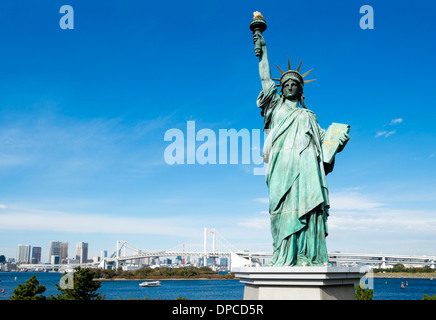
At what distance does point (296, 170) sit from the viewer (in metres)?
7.80

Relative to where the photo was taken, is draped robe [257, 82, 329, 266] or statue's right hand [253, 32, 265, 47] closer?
draped robe [257, 82, 329, 266]

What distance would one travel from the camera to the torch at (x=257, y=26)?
9008 mm

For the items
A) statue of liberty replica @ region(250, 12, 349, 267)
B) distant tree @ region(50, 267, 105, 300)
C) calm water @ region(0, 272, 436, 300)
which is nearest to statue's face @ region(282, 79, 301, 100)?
statue of liberty replica @ region(250, 12, 349, 267)

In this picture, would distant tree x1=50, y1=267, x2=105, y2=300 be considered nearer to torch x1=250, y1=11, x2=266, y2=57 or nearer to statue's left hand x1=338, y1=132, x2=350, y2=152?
torch x1=250, y1=11, x2=266, y2=57

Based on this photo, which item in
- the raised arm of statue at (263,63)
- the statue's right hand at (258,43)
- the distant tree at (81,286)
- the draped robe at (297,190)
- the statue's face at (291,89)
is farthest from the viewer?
the distant tree at (81,286)

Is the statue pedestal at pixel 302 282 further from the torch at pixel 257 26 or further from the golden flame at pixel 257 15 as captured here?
the golden flame at pixel 257 15

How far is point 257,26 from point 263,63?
93 centimetres

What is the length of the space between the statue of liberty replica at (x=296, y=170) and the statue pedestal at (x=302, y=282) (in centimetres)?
59

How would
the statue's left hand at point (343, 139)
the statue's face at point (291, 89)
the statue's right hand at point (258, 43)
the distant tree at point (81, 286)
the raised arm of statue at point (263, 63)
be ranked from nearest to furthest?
the statue's left hand at point (343, 139) → the statue's face at point (291, 89) → the raised arm of statue at point (263, 63) → the statue's right hand at point (258, 43) → the distant tree at point (81, 286)

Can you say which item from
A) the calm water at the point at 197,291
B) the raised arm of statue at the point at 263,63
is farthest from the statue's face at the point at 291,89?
the calm water at the point at 197,291

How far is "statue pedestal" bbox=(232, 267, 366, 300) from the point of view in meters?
6.52

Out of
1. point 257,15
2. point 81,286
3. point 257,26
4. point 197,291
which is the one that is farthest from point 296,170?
point 197,291

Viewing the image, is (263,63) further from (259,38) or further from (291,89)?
(291,89)
